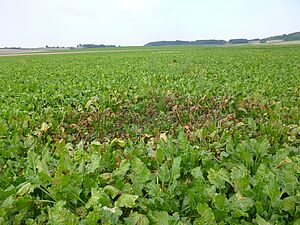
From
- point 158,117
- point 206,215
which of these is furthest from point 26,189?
point 158,117

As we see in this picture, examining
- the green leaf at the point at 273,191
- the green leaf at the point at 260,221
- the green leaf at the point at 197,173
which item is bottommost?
the green leaf at the point at 260,221

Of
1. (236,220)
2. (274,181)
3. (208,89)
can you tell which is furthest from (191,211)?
(208,89)

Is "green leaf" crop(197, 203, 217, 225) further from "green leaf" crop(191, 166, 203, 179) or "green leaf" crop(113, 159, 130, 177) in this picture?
"green leaf" crop(113, 159, 130, 177)

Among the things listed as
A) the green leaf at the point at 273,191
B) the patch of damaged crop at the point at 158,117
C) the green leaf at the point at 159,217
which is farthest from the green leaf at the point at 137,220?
the patch of damaged crop at the point at 158,117

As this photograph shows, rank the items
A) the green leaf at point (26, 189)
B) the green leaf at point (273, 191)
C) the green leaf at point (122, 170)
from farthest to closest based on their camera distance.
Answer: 1. the green leaf at point (122, 170)
2. the green leaf at point (26, 189)
3. the green leaf at point (273, 191)

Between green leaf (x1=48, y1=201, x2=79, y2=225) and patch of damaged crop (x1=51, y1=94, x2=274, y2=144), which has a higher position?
green leaf (x1=48, y1=201, x2=79, y2=225)

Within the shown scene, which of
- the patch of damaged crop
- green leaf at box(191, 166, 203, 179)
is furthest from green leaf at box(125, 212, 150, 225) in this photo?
the patch of damaged crop

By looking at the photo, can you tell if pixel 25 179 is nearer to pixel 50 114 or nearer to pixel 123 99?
pixel 50 114

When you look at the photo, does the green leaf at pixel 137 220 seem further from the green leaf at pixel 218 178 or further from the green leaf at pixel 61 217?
the green leaf at pixel 218 178

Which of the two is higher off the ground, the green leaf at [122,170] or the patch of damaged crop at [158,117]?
the green leaf at [122,170]

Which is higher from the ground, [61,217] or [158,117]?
[61,217]

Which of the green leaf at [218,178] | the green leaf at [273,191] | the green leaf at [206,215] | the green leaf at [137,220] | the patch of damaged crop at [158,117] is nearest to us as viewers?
the green leaf at [206,215]

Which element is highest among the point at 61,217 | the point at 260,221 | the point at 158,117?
the point at 61,217

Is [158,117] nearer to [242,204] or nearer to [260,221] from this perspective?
[242,204]
